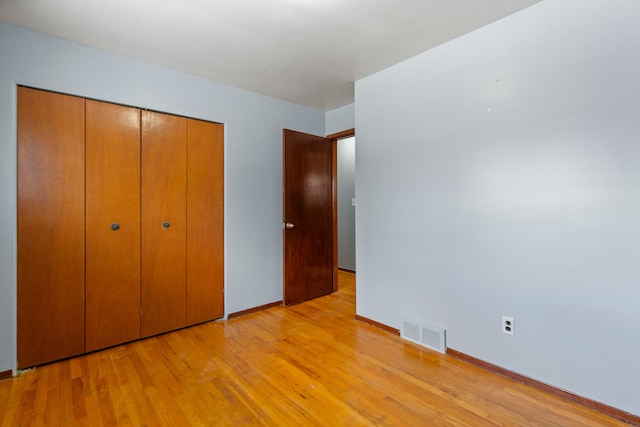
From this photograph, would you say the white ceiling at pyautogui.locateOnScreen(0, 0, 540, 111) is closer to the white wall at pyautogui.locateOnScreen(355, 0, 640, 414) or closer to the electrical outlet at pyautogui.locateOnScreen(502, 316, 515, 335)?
the white wall at pyautogui.locateOnScreen(355, 0, 640, 414)

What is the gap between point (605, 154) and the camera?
1661mm

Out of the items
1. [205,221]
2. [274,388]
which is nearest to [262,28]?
[205,221]

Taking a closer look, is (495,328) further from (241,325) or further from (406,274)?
(241,325)

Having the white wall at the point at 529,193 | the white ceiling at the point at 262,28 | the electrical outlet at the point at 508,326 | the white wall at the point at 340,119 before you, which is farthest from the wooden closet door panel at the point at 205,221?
the electrical outlet at the point at 508,326

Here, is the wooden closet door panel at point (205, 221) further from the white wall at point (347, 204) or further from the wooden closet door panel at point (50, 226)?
the white wall at point (347, 204)

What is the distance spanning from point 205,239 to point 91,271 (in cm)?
92

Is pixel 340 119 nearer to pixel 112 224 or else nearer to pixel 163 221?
pixel 163 221

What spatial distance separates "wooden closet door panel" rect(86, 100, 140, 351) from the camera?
235cm

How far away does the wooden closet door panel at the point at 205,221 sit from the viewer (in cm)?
286

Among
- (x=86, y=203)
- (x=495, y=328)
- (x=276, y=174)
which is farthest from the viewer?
(x=276, y=174)

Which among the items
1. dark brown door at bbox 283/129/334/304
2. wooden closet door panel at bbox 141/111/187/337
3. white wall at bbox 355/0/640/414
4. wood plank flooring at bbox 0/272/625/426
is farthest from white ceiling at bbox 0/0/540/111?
wood plank flooring at bbox 0/272/625/426

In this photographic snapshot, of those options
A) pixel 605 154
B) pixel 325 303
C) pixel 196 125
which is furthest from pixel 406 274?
pixel 196 125

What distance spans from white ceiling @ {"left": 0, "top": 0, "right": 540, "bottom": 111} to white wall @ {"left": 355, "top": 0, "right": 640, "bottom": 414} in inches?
10.4

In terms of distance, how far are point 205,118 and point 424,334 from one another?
280cm
